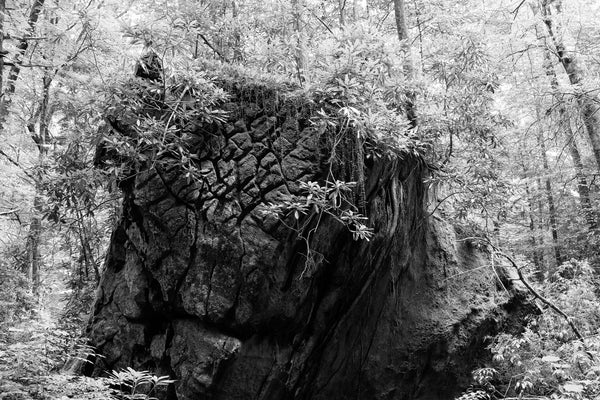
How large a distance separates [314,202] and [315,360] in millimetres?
2164

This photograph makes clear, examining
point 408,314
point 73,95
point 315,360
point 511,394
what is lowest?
point 511,394

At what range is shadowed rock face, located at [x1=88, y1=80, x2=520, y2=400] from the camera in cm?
464

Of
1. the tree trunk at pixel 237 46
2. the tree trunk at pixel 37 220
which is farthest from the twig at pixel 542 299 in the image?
the tree trunk at pixel 37 220

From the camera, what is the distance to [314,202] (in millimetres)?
4492

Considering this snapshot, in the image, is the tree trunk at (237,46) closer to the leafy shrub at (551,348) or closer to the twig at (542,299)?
the twig at (542,299)

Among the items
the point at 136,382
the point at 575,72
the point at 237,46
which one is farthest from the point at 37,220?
the point at 575,72

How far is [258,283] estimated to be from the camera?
4633 mm

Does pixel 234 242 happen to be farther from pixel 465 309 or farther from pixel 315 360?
pixel 465 309

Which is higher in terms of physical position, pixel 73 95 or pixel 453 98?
pixel 73 95

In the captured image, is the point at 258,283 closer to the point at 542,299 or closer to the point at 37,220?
the point at 542,299

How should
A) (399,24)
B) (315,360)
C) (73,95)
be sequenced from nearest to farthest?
1. (315,360)
2. (399,24)
3. (73,95)

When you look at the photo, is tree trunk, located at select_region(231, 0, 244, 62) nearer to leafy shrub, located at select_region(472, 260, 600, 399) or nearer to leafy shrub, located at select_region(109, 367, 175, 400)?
leafy shrub, located at select_region(109, 367, 175, 400)

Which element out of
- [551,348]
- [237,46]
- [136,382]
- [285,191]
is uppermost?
[237,46]

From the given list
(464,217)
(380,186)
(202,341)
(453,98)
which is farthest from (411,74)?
(202,341)
